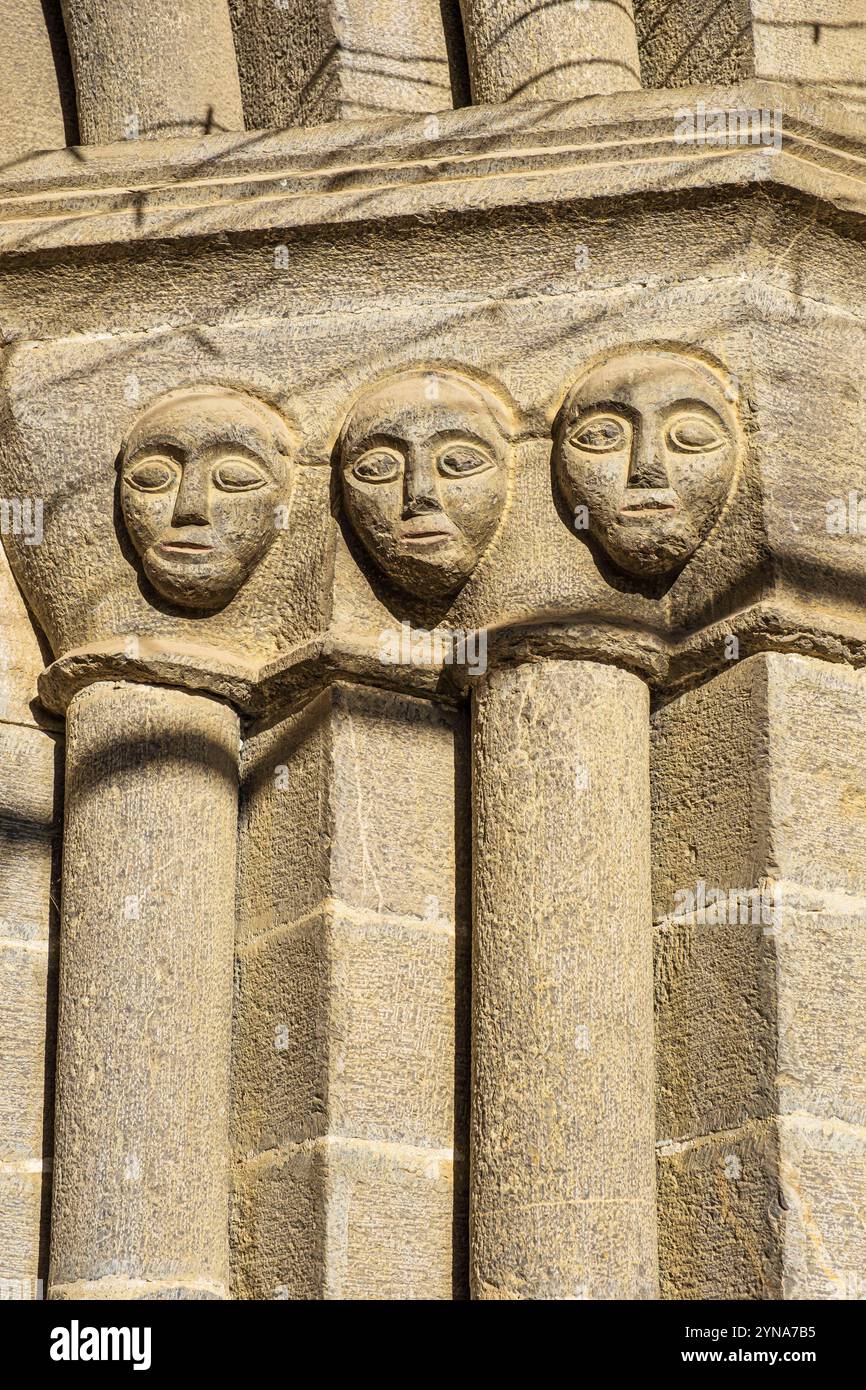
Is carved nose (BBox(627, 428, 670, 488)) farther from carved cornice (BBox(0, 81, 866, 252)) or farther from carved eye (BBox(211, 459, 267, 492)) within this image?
carved eye (BBox(211, 459, 267, 492))

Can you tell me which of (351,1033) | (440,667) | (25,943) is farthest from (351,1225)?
(440,667)

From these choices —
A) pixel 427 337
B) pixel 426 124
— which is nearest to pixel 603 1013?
pixel 427 337

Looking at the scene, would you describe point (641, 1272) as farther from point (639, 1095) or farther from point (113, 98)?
point (113, 98)

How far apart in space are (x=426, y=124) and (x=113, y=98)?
534mm

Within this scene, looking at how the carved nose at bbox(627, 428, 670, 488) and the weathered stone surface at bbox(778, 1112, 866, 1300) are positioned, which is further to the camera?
the carved nose at bbox(627, 428, 670, 488)

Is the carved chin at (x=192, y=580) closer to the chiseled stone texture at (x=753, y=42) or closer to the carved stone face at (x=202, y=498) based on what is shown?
the carved stone face at (x=202, y=498)

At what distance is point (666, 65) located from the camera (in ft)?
11.7

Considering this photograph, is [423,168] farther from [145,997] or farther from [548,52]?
[145,997]

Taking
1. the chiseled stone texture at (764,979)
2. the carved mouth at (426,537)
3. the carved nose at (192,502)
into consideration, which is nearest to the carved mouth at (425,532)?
the carved mouth at (426,537)

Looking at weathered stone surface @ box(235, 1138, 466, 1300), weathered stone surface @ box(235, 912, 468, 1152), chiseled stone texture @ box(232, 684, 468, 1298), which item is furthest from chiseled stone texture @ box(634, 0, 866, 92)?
weathered stone surface @ box(235, 1138, 466, 1300)

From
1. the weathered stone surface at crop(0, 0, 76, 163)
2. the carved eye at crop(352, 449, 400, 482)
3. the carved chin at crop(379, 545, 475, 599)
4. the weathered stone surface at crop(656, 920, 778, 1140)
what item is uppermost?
the weathered stone surface at crop(0, 0, 76, 163)

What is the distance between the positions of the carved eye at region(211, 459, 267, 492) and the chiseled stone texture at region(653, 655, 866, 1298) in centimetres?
66

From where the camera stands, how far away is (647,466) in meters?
3.11

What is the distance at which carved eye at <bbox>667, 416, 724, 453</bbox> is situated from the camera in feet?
10.3
